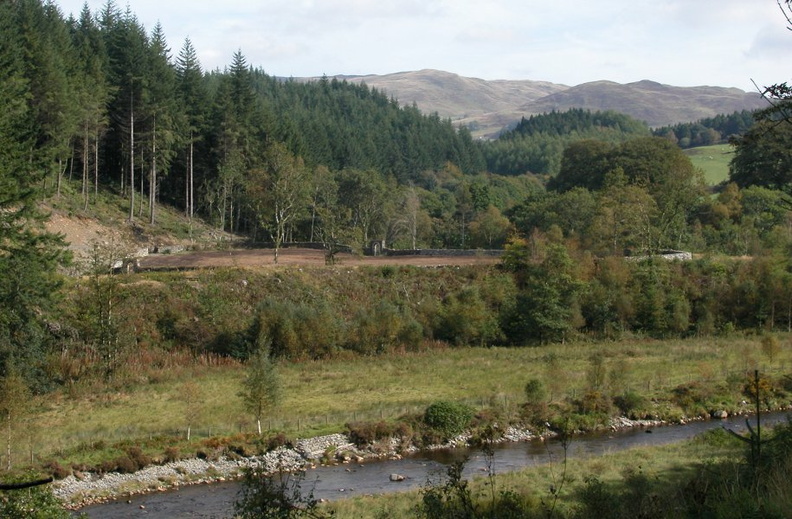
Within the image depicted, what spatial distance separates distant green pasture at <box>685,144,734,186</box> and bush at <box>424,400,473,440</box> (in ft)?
228

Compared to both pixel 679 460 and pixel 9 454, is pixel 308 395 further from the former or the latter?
pixel 679 460

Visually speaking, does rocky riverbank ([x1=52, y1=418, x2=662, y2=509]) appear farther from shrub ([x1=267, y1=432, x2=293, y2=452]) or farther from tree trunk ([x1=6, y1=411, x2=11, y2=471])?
tree trunk ([x1=6, y1=411, x2=11, y2=471])

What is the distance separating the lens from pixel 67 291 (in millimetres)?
42688

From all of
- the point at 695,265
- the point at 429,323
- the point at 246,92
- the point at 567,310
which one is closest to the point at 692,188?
the point at 695,265

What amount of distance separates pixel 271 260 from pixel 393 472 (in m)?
29.8

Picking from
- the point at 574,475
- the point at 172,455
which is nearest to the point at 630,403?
the point at 574,475

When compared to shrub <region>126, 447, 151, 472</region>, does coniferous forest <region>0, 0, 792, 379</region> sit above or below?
above

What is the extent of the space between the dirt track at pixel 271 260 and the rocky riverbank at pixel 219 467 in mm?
23219

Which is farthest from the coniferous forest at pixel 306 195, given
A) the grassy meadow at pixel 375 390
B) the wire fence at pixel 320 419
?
the wire fence at pixel 320 419

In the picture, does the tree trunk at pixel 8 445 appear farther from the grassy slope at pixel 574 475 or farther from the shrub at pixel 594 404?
the shrub at pixel 594 404

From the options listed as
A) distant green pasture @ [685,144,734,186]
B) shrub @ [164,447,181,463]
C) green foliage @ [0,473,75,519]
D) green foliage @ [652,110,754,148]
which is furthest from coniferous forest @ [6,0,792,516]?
green foliage @ [652,110,754,148]

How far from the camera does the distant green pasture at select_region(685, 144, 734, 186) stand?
9988 centimetres

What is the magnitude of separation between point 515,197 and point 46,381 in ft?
248

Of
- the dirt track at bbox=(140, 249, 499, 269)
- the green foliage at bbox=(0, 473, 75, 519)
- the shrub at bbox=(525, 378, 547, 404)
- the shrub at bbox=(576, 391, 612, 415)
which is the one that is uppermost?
the dirt track at bbox=(140, 249, 499, 269)
